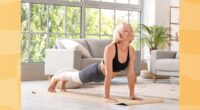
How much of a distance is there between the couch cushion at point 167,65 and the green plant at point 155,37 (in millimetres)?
1692

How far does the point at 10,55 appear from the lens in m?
1.42

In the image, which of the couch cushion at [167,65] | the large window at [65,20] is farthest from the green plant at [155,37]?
the couch cushion at [167,65]

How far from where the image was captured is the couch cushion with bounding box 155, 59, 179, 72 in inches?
245

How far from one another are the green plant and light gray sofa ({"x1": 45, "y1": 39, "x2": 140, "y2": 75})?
1.41 meters

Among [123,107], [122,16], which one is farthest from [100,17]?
[123,107]

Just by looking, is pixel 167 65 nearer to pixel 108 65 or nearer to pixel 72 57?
pixel 72 57

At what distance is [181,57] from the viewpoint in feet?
4.57

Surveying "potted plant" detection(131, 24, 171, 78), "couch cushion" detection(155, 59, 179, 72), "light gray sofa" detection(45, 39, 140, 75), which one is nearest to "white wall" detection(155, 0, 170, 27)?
"potted plant" detection(131, 24, 171, 78)

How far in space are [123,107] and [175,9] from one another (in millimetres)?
6307

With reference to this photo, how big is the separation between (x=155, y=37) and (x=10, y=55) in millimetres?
6992

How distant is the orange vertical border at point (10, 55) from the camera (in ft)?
4.61

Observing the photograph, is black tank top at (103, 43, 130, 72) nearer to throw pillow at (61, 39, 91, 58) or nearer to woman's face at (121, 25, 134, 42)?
woman's face at (121, 25, 134, 42)

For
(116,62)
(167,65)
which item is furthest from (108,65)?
(167,65)

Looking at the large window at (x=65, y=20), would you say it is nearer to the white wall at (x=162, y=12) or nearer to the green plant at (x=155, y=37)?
the white wall at (x=162, y=12)
